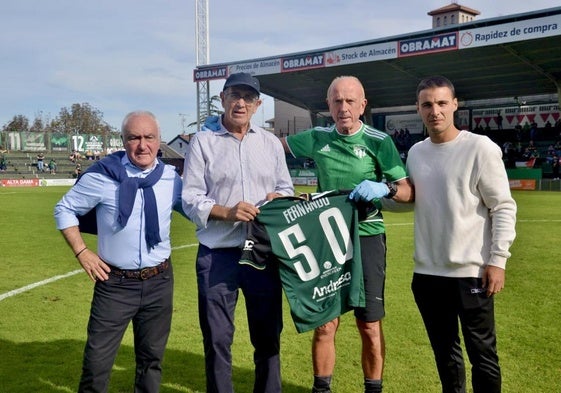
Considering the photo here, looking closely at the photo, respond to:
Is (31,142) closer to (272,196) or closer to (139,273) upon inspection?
(139,273)

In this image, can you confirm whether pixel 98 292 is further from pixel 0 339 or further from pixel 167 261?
pixel 0 339

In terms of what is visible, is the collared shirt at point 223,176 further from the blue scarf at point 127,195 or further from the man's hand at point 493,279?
the man's hand at point 493,279

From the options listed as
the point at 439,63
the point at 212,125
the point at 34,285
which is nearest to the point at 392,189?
the point at 212,125

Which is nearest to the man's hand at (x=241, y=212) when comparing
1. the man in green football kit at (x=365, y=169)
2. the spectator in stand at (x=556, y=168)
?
the man in green football kit at (x=365, y=169)

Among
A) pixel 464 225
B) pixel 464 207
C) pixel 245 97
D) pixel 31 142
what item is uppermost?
pixel 31 142

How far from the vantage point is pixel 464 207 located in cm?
351

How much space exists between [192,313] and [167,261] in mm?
2896

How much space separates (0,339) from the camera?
5.64m

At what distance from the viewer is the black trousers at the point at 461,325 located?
11.5 ft

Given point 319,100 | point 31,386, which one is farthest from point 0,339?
point 319,100

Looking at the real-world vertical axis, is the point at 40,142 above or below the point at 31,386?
above

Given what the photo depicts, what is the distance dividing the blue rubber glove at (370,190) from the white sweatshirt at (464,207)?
23cm

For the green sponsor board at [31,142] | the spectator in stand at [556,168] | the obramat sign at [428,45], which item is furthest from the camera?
the green sponsor board at [31,142]

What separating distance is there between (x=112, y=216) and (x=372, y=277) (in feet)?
5.99
